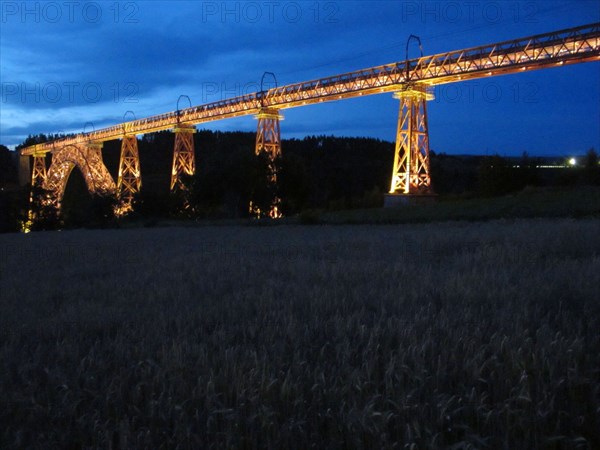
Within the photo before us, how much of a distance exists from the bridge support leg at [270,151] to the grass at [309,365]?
1145 inches

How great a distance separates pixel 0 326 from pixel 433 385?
10.6 feet

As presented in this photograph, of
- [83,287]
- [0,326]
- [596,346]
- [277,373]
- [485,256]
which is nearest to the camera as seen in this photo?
[277,373]

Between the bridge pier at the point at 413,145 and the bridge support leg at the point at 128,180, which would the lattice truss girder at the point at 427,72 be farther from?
the bridge support leg at the point at 128,180

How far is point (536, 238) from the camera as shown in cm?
884

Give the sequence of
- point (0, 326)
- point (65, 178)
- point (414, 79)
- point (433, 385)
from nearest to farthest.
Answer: point (433, 385), point (0, 326), point (414, 79), point (65, 178)

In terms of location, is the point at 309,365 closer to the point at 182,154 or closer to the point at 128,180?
the point at 182,154

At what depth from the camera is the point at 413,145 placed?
96.5 ft

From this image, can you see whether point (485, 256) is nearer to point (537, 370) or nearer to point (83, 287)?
point (537, 370)

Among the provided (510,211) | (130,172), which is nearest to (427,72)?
(510,211)

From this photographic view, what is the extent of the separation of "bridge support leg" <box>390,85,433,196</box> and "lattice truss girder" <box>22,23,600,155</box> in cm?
98

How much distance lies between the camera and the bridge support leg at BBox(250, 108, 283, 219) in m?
34.5

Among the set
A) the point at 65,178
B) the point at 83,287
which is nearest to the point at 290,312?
the point at 83,287

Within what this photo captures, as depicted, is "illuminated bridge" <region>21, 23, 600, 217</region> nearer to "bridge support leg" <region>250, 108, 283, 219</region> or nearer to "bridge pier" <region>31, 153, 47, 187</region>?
"bridge support leg" <region>250, 108, 283, 219</region>

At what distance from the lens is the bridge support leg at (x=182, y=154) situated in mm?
44169
